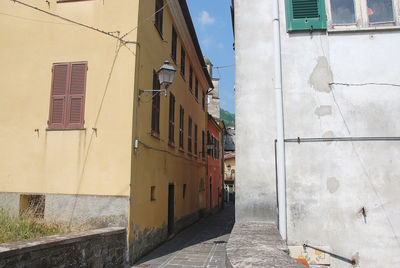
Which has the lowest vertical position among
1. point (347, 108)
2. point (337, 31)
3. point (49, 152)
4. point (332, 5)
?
point (49, 152)

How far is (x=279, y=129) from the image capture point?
5215 mm

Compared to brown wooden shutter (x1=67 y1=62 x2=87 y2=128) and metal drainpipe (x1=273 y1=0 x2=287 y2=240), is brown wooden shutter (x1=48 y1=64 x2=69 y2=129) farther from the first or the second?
metal drainpipe (x1=273 y1=0 x2=287 y2=240)

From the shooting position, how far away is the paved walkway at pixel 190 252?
793 centimetres

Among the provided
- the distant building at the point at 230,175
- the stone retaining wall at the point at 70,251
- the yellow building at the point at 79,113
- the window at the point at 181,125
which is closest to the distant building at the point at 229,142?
the distant building at the point at 230,175

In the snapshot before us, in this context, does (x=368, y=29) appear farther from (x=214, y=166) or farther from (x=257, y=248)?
(x=214, y=166)

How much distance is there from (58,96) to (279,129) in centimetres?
555

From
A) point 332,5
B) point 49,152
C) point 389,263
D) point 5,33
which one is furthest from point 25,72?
point 389,263

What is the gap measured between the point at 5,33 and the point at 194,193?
10408 millimetres

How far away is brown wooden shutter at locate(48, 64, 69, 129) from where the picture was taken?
7.88 metres

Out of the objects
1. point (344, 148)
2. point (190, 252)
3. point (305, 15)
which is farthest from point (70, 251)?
point (305, 15)

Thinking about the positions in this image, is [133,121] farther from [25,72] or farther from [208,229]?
[208,229]

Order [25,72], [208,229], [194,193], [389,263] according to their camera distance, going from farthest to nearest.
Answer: [194,193], [208,229], [25,72], [389,263]

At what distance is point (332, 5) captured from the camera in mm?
5543

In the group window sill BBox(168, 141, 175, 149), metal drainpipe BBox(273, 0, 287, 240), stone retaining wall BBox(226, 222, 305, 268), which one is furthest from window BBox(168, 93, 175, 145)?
stone retaining wall BBox(226, 222, 305, 268)
